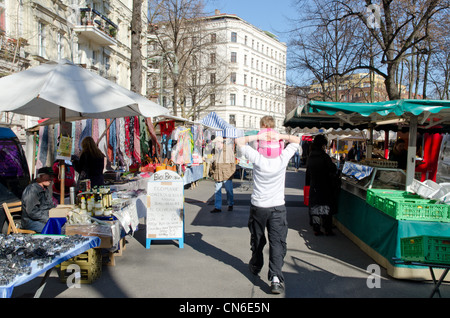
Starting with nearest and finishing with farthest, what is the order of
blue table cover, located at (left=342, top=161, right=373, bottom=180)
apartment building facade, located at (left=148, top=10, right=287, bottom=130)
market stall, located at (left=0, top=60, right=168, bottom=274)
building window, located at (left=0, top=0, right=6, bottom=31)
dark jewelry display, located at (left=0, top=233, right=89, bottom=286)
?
dark jewelry display, located at (left=0, top=233, right=89, bottom=286) → market stall, located at (left=0, top=60, right=168, bottom=274) → blue table cover, located at (left=342, top=161, right=373, bottom=180) → building window, located at (left=0, top=0, right=6, bottom=31) → apartment building facade, located at (left=148, top=10, right=287, bottom=130)

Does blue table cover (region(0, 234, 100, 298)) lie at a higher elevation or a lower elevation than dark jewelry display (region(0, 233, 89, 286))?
lower

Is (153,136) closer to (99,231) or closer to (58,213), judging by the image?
(58,213)

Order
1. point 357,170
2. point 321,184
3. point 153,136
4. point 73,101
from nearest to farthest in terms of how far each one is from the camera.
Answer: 1. point 73,101
2. point 321,184
3. point 357,170
4. point 153,136

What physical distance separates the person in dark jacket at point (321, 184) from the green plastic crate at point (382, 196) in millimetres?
1059

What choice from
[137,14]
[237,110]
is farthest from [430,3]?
[237,110]

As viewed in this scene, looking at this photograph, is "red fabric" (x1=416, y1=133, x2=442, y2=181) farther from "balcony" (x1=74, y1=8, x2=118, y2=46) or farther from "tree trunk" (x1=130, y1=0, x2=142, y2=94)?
"balcony" (x1=74, y1=8, x2=118, y2=46)

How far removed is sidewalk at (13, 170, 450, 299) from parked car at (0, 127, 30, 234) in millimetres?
1408

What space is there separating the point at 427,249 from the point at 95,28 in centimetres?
2222

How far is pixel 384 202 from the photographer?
480cm

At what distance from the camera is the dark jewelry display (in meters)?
2.81

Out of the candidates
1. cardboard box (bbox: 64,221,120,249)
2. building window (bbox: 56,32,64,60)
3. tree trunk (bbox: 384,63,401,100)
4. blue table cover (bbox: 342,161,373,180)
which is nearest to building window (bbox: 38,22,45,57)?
building window (bbox: 56,32,64,60)

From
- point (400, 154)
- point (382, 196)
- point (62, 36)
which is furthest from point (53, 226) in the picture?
point (62, 36)

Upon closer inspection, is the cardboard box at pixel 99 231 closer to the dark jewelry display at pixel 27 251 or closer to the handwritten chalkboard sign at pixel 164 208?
the dark jewelry display at pixel 27 251
